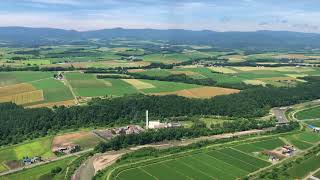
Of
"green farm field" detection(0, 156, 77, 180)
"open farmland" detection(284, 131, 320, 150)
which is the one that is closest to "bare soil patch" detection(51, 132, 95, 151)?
"green farm field" detection(0, 156, 77, 180)

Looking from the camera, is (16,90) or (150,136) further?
(16,90)

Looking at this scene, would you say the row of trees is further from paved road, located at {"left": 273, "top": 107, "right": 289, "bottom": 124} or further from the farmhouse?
the farmhouse

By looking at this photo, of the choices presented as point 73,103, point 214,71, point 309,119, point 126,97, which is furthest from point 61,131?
point 214,71

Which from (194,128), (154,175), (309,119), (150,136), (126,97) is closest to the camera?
(154,175)

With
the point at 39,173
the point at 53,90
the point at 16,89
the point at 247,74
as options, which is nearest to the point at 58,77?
the point at 16,89

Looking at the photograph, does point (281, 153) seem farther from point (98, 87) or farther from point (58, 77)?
point (58, 77)

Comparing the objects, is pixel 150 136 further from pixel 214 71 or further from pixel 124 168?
pixel 214 71

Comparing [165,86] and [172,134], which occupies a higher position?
[165,86]
